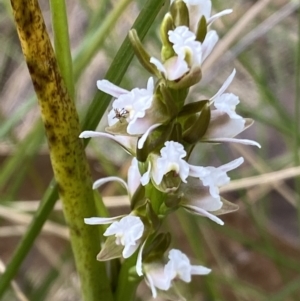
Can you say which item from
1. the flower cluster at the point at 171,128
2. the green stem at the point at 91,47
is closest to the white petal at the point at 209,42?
the flower cluster at the point at 171,128

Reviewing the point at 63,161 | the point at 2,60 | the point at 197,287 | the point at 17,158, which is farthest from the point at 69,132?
the point at 2,60

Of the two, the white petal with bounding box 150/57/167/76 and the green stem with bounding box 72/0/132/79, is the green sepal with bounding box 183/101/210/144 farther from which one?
the green stem with bounding box 72/0/132/79

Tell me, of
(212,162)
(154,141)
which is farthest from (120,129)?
(212,162)

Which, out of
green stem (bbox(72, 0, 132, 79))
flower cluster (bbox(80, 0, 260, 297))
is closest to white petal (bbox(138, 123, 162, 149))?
flower cluster (bbox(80, 0, 260, 297))

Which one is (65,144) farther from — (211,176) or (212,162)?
(212,162)

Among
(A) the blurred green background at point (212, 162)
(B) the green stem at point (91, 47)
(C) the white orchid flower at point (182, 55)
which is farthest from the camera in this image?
(A) the blurred green background at point (212, 162)

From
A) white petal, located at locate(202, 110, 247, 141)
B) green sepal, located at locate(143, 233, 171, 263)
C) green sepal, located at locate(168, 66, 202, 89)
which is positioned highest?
green sepal, located at locate(168, 66, 202, 89)

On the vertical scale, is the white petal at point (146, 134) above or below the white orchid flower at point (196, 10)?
below

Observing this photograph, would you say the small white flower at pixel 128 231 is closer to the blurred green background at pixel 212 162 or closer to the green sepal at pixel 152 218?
the green sepal at pixel 152 218
